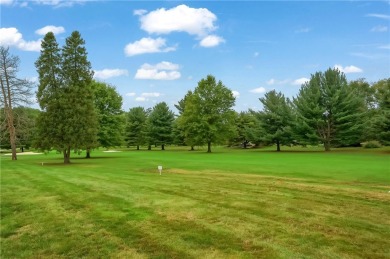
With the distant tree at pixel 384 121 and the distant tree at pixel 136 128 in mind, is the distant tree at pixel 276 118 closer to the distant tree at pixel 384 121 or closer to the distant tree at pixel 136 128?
the distant tree at pixel 384 121

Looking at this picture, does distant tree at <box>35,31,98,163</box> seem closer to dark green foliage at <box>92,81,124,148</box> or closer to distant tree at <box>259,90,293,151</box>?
dark green foliage at <box>92,81,124,148</box>

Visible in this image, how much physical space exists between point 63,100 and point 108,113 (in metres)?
15.5

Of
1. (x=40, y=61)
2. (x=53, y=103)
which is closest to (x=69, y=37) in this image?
(x=40, y=61)

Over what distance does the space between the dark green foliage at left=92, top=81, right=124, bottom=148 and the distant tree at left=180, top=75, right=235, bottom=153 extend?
545 inches

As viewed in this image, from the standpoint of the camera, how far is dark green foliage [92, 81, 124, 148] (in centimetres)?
4506

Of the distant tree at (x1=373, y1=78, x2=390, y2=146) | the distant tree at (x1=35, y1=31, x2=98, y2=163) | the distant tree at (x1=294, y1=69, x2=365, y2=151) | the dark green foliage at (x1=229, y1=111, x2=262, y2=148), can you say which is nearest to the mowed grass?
the distant tree at (x1=35, y1=31, x2=98, y2=163)

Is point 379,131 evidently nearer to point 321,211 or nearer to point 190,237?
point 321,211

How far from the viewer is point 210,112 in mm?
58312

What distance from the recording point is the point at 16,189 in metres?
11.9

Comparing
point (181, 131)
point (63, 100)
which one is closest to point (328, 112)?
point (181, 131)

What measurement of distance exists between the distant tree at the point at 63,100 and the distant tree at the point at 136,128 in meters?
41.3

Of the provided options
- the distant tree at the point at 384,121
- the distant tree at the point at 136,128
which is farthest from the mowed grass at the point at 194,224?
the distant tree at the point at 136,128

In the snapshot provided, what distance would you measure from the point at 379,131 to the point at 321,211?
44397 millimetres

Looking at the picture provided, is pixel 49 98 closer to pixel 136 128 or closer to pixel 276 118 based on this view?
pixel 276 118
